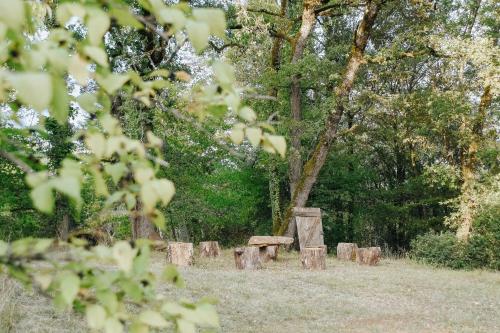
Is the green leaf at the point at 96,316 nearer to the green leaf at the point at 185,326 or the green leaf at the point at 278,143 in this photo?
the green leaf at the point at 185,326

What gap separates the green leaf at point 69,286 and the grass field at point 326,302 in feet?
15.9

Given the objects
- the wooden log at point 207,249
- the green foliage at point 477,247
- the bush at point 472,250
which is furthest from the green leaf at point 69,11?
the bush at point 472,250

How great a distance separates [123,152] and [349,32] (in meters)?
22.1

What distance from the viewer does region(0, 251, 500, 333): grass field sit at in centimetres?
637

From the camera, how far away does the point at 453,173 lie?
577 inches

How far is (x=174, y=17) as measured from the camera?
1.23m

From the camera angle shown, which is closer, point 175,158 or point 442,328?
point 442,328

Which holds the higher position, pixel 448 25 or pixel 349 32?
pixel 349 32

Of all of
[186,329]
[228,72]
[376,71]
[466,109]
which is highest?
[376,71]

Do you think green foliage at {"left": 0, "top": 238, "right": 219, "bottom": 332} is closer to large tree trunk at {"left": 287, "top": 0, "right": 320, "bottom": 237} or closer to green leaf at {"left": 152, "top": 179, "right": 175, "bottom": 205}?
green leaf at {"left": 152, "top": 179, "right": 175, "bottom": 205}

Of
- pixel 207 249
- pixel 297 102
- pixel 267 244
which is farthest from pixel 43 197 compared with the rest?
pixel 297 102

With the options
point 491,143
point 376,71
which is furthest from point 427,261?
point 376,71

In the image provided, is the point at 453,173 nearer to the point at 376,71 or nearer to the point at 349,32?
the point at 376,71

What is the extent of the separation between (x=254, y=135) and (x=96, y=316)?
24.6 inches
